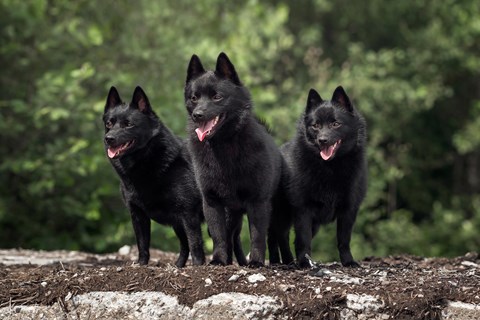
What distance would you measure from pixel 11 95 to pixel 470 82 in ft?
45.3

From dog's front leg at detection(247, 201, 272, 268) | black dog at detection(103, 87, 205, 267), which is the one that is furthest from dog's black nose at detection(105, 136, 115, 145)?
dog's front leg at detection(247, 201, 272, 268)

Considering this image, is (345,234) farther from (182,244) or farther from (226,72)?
(226,72)

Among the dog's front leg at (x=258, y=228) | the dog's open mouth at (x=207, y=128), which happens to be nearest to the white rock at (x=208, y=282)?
the dog's front leg at (x=258, y=228)

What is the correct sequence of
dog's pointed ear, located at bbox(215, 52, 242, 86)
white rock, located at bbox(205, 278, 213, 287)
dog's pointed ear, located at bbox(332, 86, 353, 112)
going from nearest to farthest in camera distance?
white rock, located at bbox(205, 278, 213, 287) < dog's pointed ear, located at bbox(215, 52, 242, 86) < dog's pointed ear, located at bbox(332, 86, 353, 112)

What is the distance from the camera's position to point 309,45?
2409cm

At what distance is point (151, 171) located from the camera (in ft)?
25.0

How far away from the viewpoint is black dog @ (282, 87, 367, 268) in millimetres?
7547

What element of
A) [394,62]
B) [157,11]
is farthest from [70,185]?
[394,62]

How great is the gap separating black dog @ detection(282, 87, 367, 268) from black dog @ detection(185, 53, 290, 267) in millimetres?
457

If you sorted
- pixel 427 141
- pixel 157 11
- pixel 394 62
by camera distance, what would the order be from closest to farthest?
pixel 157 11 → pixel 394 62 → pixel 427 141

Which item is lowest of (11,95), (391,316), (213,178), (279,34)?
(391,316)

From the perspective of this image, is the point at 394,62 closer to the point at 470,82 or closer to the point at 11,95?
the point at 470,82

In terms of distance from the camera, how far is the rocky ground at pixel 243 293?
20.2ft

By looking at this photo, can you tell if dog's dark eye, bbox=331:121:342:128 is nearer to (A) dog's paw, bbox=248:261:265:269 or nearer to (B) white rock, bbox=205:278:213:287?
(A) dog's paw, bbox=248:261:265:269
